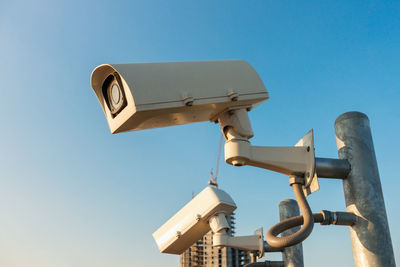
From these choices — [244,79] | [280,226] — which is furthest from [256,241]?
[244,79]

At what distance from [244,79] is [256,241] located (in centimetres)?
317

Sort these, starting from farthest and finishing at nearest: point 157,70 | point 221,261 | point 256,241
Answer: point 221,261 → point 256,241 → point 157,70

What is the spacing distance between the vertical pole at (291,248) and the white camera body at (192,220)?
1.06 m

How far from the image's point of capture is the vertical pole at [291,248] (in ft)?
20.3

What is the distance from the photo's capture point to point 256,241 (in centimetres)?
604

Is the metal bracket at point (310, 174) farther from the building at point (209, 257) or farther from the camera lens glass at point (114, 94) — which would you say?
the building at point (209, 257)

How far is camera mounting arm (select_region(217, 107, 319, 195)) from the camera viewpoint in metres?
3.79

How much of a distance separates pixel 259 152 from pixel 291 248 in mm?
3050

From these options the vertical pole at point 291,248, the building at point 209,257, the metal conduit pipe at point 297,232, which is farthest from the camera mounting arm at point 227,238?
the building at point 209,257

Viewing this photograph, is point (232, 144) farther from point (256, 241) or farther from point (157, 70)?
point (256, 241)

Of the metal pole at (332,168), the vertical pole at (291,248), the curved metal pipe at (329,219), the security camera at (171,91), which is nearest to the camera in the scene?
the security camera at (171,91)

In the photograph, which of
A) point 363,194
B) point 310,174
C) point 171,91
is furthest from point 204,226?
point 171,91

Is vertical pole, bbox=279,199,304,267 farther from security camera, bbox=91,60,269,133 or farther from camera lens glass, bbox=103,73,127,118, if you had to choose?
camera lens glass, bbox=103,73,127,118

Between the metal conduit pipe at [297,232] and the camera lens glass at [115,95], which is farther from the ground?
the camera lens glass at [115,95]
